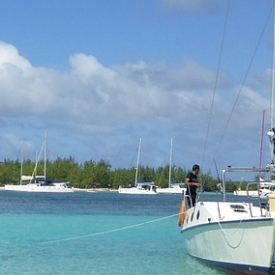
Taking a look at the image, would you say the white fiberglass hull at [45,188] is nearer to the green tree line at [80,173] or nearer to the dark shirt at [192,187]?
the green tree line at [80,173]

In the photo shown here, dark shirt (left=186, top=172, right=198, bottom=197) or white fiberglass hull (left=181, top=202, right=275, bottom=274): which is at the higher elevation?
dark shirt (left=186, top=172, right=198, bottom=197)

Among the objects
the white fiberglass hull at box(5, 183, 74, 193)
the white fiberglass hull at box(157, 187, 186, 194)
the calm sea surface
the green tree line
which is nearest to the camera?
the calm sea surface

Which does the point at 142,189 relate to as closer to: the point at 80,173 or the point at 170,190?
the point at 170,190

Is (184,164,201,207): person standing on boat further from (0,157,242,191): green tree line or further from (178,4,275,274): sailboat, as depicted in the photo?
(0,157,242,191): green tree line

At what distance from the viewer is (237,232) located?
20.9 m

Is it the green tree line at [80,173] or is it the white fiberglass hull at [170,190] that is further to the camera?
the green tree line at [80,173]

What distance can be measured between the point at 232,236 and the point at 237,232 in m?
0.32

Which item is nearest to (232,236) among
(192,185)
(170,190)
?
(192,185)

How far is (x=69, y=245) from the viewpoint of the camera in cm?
3130

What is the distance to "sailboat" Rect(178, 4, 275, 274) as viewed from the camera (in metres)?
20.0

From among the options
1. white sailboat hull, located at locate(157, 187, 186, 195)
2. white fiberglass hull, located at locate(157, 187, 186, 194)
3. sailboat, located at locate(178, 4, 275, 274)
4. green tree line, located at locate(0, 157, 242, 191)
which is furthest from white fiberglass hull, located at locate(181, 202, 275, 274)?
green tree line, located at locate(0, 157, 242, 191)

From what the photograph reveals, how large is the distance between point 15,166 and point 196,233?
159 meters

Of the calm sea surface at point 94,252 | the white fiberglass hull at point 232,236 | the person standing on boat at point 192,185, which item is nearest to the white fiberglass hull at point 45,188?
the calm sea surface at point 94,252

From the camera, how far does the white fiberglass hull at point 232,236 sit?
20031mm
